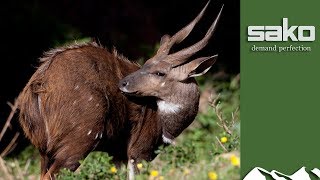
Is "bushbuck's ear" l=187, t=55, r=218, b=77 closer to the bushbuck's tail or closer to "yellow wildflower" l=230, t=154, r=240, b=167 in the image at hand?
the bushbuck's tail

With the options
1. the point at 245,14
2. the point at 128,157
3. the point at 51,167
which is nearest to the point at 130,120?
the point at 128,157

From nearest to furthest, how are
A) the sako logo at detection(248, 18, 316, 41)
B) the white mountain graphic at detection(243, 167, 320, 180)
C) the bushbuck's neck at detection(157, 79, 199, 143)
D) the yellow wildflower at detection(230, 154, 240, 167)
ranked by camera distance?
the yellow wildflower at detection(230, 154, 240, 167)
the white mountain graphic at detection(243, 167, 320, 180)
the sako logo at detection(248, 18, 316, 41)
the bushbuck's neck at detection(157, 79, 199, 143)

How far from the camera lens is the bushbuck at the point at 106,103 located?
8.86 m

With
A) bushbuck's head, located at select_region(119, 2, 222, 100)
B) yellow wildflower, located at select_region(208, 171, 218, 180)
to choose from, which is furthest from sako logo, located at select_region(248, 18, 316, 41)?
yellow wildflower, located at select_region(208, 171, 218, 180)

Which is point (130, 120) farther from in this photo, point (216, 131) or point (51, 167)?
point (216, 131)

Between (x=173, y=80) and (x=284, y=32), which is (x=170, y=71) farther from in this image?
(x=284, y=32)

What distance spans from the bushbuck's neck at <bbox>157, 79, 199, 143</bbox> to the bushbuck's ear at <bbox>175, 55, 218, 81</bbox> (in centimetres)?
9

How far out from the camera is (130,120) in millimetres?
9359

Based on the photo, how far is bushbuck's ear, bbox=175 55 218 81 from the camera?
9406 millimetres

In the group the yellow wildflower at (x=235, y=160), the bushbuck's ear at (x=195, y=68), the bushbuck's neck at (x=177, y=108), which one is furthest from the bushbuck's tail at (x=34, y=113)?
the yellow wildflower at (x=235, y=160)

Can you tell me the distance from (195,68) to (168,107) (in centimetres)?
47

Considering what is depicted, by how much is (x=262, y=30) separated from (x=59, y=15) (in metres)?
6.55

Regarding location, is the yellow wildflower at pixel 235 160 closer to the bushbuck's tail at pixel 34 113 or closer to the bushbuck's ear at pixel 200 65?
the bushbuck's ear at pixel 200 65

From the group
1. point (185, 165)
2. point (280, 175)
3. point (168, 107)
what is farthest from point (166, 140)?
point (280, 175)
